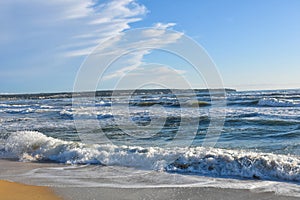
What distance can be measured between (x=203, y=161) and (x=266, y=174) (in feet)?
4.80

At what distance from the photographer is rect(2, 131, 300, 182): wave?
287 inches

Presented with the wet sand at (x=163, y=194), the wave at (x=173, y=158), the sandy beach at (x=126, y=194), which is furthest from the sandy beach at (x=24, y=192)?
the wave at (x=173, y=158)

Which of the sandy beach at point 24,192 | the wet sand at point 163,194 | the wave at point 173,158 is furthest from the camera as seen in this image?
the wave at point 173,158

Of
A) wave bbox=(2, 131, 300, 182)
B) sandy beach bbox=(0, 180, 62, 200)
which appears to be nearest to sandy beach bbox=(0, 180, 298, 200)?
sandy beach bbox=(0, 180, 62, 200)

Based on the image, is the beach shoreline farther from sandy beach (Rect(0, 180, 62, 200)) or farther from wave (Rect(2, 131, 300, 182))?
wave (Rect(2, 131, 300, 182))

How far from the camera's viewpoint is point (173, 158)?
8.55 metres

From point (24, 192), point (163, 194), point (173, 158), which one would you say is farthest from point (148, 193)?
point (173, 158)

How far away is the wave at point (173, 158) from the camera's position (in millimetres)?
7285

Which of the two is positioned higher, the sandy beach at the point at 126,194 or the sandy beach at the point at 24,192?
the sandy beach at the point at 24,192

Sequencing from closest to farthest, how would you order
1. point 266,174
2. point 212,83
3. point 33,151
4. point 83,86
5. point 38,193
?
point 38,193 → point 266,174 → point 212,83 → point 83,86 → point 33,151

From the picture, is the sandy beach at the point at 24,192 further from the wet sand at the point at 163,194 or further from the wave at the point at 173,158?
the wave at the point at 173,158

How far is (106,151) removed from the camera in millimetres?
9844

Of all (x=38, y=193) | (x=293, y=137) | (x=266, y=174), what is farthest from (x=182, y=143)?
(x=38, y=193)

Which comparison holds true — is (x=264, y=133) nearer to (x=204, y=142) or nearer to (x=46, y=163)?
(x=204, y=142)
